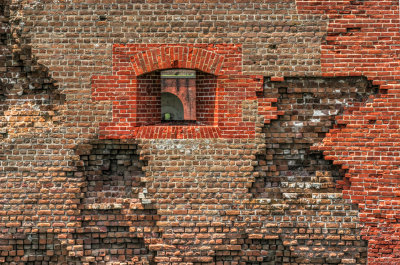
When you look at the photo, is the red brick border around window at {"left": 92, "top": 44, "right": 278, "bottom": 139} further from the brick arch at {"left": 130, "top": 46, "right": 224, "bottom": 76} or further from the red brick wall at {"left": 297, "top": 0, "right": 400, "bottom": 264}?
the red brick wall at {"left": 297, "top": 0, "right": 400, "bottom": 264}

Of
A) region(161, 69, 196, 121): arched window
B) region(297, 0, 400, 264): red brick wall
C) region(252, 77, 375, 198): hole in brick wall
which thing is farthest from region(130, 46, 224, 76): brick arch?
region(161, 69, 196, 121): arched window

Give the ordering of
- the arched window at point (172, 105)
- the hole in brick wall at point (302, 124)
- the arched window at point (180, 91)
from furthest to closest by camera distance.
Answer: the arched window at point (172, 105), the arched window at point (180, 91), the hole in brick wall at point (302, 124)

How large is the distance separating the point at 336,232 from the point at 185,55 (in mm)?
3148

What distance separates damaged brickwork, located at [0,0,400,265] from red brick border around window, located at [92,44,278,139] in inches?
0.8

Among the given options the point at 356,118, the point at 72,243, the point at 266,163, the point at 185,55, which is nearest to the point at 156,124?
the point at 185,55

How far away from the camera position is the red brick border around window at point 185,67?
4891mm

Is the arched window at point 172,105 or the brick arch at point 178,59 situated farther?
the arched window at point 172,105

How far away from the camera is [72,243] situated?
4922 millimetres

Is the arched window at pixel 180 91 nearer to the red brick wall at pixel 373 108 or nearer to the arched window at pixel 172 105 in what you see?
the arched window at pixel 172 105

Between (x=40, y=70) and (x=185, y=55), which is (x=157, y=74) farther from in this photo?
(x=40, y=70)

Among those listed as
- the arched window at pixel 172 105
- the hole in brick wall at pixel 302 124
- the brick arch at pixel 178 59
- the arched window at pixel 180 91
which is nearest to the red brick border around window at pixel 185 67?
the brick arch at pixel 178 59

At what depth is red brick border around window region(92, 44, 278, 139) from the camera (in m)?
4.89

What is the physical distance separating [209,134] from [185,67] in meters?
0.97

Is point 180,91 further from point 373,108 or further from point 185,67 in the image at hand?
point 373,108
